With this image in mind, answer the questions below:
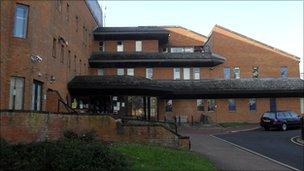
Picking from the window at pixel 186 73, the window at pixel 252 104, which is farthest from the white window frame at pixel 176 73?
the window at pixel 252 104

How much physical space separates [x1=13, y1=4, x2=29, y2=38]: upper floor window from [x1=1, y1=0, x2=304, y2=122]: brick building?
10969 millimetres

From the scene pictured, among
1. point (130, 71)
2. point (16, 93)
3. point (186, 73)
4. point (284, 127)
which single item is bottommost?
point (284, 127)

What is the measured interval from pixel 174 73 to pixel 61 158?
3589cm

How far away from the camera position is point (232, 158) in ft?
66.6

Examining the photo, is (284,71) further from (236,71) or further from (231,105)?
(231,105)

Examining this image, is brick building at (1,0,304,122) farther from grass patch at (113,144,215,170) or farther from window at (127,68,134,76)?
grass patch at (113,144,215,170)

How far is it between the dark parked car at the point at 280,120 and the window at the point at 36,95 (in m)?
19.9

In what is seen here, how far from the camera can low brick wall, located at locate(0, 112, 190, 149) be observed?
18.1 meters

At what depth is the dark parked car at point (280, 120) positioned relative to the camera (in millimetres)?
37281

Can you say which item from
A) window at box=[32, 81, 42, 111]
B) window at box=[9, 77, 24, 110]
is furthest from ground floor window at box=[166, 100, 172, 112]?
window at box=[9, 77, 24, 110]

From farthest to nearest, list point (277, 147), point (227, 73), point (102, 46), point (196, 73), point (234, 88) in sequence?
point (102, 46) → point (227, 73) → point (196, 73) → point (234, 88) → point (277, 147)

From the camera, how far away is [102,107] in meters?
37.6

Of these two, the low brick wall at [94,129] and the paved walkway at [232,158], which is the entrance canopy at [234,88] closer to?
the paved walkway at [232,158]

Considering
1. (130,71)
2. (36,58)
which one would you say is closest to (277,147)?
(36,58)
